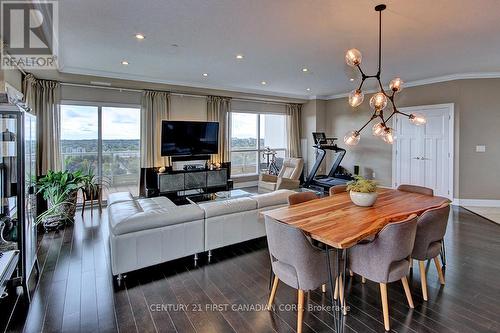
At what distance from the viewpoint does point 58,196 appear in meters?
4.57

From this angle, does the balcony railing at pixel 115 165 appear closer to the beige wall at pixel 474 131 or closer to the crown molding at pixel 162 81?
the crown molding at pixel 162 81

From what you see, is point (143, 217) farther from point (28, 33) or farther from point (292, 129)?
point (292, 129)

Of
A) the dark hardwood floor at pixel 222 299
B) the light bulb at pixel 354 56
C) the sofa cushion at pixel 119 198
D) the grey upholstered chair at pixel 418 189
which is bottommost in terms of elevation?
the dark hardwood floor at pixel 222 299

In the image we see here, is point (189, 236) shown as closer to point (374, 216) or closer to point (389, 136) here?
point (374, 216)

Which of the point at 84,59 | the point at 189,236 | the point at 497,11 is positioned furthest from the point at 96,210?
the point at 497,11

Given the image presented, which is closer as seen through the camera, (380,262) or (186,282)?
(380,262)

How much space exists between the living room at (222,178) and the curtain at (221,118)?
24 centimetres

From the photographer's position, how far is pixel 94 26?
3.41 meters

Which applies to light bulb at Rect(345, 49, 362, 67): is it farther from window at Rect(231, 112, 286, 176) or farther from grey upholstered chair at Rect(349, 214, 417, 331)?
window at Rect(231, 112, 286, 176)

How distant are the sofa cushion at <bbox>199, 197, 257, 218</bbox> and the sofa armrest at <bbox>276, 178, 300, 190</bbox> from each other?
8.57 ft

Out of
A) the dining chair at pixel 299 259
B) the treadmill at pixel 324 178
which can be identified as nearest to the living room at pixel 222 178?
the dining chair at pixel 299 259

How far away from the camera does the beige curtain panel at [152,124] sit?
6.56m

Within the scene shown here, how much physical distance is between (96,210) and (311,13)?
5404 mm

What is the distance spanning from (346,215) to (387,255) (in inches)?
19.8
